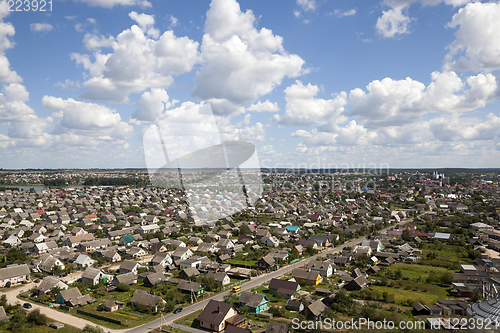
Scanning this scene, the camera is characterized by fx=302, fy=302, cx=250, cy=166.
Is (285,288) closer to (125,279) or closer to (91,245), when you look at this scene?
(125,279)

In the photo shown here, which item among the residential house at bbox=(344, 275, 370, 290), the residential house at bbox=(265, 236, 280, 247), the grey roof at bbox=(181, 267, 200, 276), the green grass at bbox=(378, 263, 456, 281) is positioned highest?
the grey roof at bbox=(181, 267, 200, 276)

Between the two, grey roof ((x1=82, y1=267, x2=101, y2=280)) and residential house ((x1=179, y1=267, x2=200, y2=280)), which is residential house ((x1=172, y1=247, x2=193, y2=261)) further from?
grey roof ((x1=82, y1=267, x2=101, y2=280))

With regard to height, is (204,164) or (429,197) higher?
(204,164)

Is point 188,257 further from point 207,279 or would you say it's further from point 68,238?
point 68,238

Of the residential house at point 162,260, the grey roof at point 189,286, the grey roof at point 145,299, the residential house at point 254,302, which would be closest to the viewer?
the residential house at point 254,302

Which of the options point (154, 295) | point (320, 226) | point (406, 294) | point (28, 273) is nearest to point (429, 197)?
point (320, 226)

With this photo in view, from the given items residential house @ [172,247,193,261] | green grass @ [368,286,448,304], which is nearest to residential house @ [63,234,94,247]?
residential house @ [172,247,193,261]

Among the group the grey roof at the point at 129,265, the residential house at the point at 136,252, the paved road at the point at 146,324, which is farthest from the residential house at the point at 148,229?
the paved road at the point at 146,324

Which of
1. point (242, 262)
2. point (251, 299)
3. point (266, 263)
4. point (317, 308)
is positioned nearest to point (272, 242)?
point (242, 262)

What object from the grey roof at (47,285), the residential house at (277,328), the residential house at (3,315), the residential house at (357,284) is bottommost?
the residential house at (357,284)

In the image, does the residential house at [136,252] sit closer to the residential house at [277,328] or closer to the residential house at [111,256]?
the residential house at [111,256]

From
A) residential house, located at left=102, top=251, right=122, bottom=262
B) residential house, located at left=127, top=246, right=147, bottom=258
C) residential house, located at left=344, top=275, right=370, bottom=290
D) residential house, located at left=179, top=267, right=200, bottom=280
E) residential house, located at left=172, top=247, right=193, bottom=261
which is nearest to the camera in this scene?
residential house, located at left=344, top=275, right=370, bottom=290
